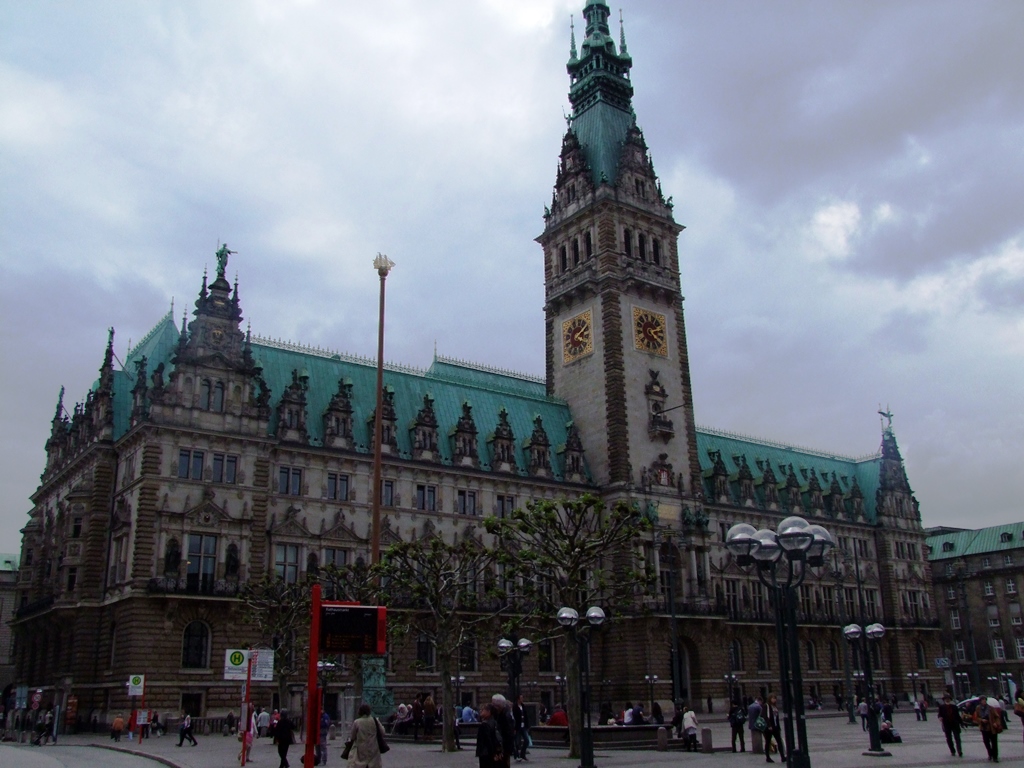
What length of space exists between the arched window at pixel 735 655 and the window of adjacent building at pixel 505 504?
988 inches

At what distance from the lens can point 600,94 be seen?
94.8 m

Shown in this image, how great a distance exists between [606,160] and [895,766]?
68.8 m

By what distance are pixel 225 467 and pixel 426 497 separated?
16.1 metres

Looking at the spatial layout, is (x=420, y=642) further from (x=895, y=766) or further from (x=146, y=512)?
(x=895, y=766)

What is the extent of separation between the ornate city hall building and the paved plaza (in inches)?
385

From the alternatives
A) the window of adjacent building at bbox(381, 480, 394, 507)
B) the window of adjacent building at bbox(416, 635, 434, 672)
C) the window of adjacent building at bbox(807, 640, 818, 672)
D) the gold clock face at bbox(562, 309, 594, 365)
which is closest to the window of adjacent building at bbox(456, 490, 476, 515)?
the window of adjacent building at bbox(381, 480, 394, 507)

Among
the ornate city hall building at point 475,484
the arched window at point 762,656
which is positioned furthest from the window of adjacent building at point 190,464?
the arched window at point 762,656

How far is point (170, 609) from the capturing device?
5772 centimetres

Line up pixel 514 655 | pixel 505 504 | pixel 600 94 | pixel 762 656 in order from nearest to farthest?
pixel 514 655 → pixel 505 504 → pixel 762 656 → pixel 600 94

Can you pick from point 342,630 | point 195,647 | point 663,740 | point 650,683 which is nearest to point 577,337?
point 650,683

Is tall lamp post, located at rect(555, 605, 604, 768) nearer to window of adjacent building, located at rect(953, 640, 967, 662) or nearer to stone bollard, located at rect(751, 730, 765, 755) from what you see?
stone bollard, located at rect(751, 730, 765, 755)

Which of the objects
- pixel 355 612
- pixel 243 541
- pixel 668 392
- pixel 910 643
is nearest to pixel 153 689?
pixel 243 541

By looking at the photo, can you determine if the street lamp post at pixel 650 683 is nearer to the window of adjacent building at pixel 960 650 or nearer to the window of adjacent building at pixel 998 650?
the window of adjacent building at pixel 998 650

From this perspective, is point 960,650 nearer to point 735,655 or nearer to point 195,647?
point 735,655
